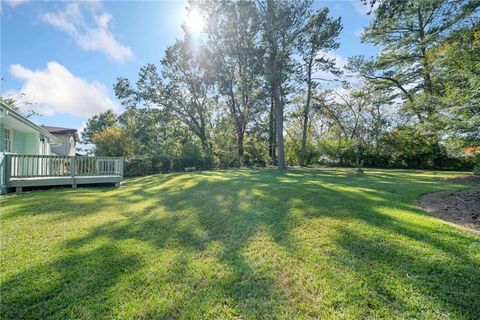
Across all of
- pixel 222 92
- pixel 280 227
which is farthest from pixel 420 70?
pixel 280 227

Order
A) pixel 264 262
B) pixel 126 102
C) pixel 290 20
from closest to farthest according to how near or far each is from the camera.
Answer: pixel 264 262
pixel 290 20
pixel 126 102

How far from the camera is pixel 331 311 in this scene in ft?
6.68

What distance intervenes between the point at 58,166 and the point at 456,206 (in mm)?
12045

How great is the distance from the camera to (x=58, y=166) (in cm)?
842

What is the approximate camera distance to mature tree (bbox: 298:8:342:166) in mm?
16386

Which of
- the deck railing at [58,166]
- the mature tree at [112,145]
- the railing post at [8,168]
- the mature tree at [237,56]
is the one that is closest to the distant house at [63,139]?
the mature tree at [112,145]

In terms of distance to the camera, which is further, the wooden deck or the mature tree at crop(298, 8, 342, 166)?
the mature tree at crop(298, 8, 342, 166)

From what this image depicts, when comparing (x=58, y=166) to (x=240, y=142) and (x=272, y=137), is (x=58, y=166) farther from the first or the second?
(x=272, y=137)

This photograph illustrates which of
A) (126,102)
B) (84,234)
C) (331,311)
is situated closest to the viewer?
(331,311)

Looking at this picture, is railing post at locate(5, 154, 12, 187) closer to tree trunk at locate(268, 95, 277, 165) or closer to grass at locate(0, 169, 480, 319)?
grass at locate(0, 169, 480, 319)

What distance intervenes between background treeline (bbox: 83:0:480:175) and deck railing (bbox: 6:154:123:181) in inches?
263

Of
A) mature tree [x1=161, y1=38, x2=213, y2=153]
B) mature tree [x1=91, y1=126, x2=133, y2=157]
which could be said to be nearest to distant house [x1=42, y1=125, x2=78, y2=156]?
mature tree [x1=91, y1=126, x2=133, y2=157]

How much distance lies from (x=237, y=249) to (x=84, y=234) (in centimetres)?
256

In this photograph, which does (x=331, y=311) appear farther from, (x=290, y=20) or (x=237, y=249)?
(x=290, y=20)
